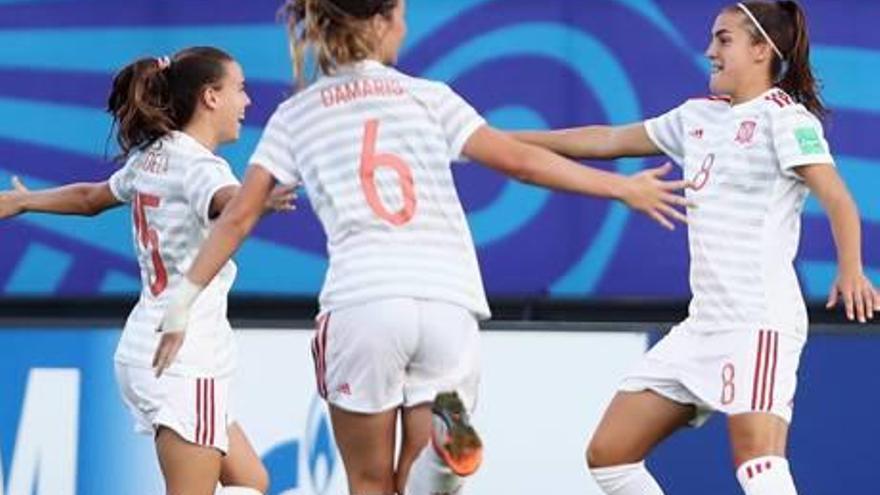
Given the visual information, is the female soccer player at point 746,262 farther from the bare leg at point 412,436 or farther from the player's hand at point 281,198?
the player's hand at point 281,198

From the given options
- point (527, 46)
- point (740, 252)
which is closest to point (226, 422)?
point (740, 252)

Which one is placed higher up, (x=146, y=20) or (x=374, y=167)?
(x=146, y=20)

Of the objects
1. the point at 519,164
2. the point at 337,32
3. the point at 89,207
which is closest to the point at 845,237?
the point at 519,164

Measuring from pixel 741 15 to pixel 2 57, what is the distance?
3.26 metres

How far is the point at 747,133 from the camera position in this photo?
27.0 feet

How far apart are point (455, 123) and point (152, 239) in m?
1.62

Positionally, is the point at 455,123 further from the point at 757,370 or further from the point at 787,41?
the point at 787,41

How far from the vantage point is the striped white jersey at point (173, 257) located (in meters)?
8.27

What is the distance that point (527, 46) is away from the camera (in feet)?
32.9

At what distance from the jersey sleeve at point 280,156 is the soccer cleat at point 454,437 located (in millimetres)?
688

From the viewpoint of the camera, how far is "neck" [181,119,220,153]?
8500 mm

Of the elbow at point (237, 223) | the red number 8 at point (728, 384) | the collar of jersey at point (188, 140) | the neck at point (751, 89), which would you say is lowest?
the red number 8 at point (728, 384)

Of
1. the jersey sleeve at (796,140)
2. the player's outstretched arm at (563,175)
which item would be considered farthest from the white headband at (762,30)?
the player's outstretched arm at (563,175)

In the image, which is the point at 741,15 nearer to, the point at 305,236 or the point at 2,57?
the point at 305,236
